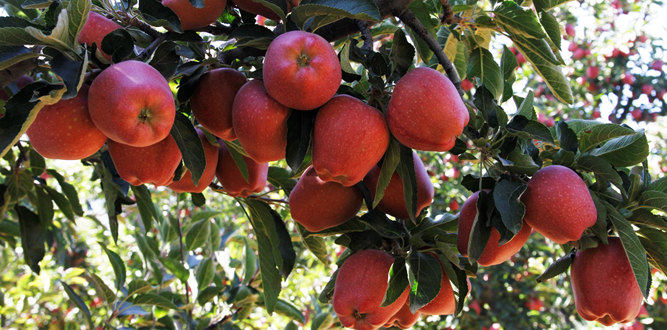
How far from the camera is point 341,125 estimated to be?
2.93 feet

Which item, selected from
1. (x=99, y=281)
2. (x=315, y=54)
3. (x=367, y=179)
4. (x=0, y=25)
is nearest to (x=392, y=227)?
(x=367, y=179)

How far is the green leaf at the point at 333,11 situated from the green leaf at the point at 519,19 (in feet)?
1.35

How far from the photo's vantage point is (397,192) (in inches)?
45.7

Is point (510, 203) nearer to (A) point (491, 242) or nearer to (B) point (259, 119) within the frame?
(A) point (491, 242)

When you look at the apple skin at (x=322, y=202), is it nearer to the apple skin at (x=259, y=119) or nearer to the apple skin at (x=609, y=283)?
the apple skin at (x=259, y=119)

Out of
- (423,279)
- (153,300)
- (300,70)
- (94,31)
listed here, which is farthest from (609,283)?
(153,300)

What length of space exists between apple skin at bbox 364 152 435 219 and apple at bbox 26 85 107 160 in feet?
1.85

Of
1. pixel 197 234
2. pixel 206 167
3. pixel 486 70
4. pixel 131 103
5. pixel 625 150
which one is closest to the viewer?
pixel 131 103

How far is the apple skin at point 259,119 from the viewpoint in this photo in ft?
2.95

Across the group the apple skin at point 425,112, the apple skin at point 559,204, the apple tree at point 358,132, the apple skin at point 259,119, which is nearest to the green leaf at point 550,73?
the apple tree at point 358,132

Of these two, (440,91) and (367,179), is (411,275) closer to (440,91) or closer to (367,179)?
(367,179)

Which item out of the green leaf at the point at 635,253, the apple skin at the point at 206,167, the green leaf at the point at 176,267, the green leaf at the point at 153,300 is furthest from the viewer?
the green leaf at the point at 176,267

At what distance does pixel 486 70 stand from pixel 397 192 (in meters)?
0.44

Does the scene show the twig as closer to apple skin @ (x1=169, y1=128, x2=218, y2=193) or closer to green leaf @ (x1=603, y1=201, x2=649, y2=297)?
apple skin @ (x1=169, y1=128, x2=218, y2=193)
